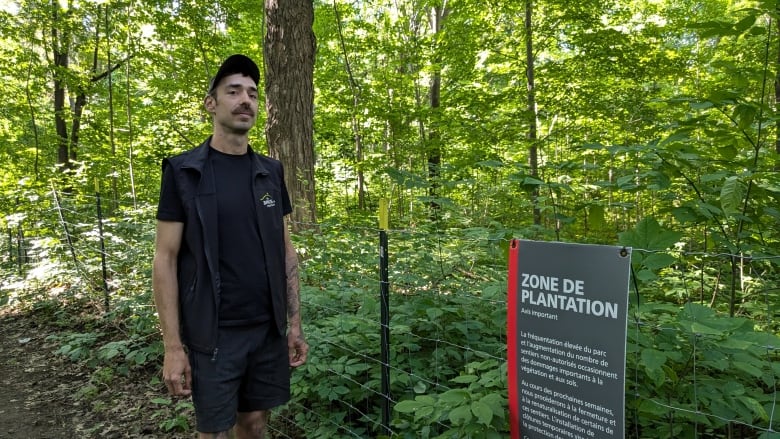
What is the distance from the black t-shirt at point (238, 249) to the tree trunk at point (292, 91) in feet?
9.37

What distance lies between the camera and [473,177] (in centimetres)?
684

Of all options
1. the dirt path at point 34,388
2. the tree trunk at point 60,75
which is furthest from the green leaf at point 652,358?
the tree trunk at point 60,75

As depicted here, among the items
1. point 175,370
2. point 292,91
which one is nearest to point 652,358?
point 175,370

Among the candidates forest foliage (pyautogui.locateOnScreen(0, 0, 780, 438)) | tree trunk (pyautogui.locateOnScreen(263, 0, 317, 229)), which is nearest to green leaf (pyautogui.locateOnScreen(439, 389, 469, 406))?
forest foliage (pyautogui.locateOnScreen(0, 0, 780, 438))

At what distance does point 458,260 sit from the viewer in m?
3.66

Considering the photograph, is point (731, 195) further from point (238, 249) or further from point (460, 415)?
point (238, 249)

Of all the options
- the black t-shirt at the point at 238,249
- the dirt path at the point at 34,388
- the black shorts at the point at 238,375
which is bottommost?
the dirt path at the point at 34,388

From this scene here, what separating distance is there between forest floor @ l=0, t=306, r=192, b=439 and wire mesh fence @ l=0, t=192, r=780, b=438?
3.03 feet

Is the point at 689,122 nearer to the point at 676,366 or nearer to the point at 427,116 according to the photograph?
the point at 676,366

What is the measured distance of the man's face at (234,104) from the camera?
225cm

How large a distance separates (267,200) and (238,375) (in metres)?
0.88

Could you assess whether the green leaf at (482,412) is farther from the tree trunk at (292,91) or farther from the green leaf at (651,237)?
the tree trunk at (292,91)

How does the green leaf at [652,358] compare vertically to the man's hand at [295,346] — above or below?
above

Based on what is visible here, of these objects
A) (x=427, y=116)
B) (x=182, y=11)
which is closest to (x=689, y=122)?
(x=427, y=116)
